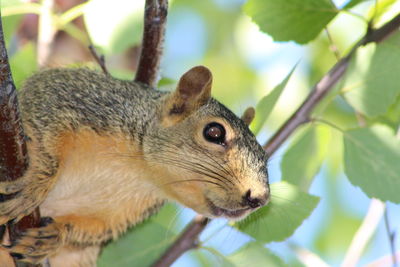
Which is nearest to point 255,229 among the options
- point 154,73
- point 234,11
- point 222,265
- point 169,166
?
point 222,265

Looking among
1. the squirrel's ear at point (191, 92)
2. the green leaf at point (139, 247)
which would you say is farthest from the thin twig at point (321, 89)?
the green leaf at point (139, 247)

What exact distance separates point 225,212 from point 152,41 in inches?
36.0

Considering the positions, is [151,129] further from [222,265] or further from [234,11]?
[234,11]

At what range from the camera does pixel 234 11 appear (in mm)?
7203

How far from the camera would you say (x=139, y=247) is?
2961 mm

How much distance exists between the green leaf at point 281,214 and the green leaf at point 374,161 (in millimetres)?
203

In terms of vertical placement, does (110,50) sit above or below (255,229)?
above

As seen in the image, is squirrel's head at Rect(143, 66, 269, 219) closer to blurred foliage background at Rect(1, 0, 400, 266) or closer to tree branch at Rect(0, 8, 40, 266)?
blurred foliage background at Rect(1, 0, 400, 266)

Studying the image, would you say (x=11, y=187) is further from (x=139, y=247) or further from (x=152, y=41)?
(x=152, y=41)

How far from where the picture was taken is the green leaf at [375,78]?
2654 mm

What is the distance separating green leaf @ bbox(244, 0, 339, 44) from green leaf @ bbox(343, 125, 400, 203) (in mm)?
494

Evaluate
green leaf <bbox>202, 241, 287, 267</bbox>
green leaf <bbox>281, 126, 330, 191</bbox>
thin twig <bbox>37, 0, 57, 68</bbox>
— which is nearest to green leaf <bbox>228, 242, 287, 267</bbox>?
green leaf <bbox>202, 241, 287, 267</bbox>

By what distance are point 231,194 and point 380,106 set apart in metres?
0.70

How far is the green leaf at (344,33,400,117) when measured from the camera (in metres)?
2.65
